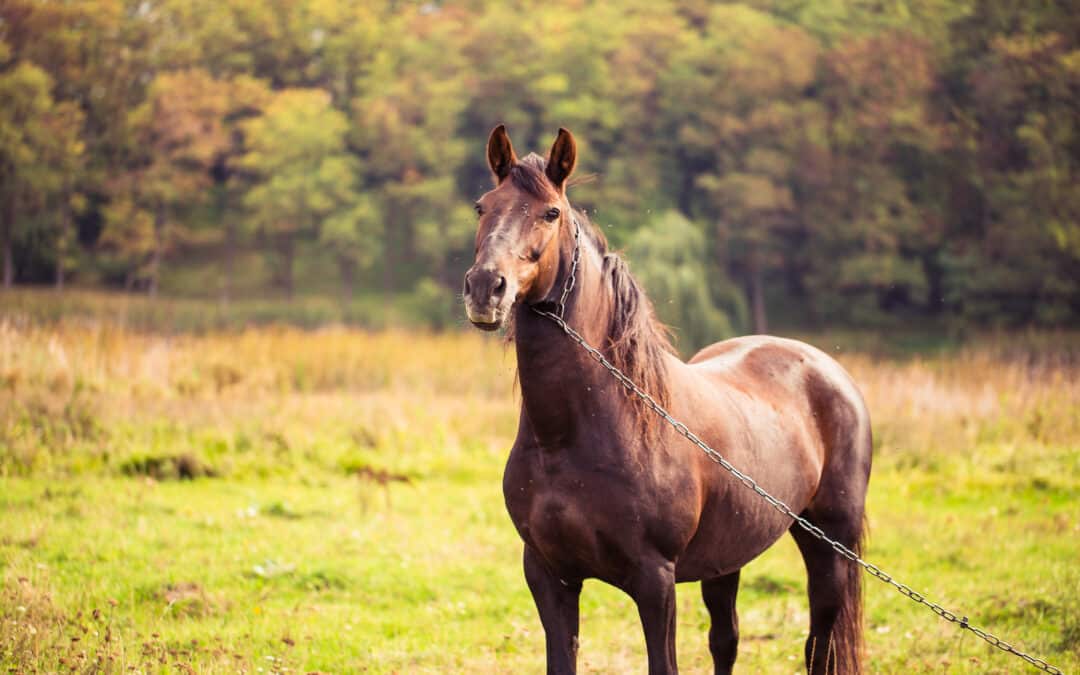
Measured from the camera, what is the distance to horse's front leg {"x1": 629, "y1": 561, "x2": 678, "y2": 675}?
3611 mm

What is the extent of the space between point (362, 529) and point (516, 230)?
5753 mm

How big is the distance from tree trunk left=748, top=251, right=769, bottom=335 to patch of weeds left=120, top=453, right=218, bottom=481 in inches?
1134

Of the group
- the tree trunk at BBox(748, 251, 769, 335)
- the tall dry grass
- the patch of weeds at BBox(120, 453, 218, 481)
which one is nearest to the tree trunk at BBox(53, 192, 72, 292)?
the tall dry grass

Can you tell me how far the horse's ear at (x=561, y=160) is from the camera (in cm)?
358

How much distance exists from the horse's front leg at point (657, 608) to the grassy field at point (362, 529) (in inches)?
38.1

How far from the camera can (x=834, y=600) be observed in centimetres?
479

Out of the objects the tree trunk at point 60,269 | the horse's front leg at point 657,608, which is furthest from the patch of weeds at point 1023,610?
the tree trunk at point 60,269

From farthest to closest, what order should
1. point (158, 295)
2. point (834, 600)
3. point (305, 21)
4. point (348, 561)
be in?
point (305, 21), point (158, 295), point (348, 561), point (834, 600)

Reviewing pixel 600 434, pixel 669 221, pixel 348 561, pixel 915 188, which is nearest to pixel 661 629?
pixel 600 434

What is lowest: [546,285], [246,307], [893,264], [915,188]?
[246,307]

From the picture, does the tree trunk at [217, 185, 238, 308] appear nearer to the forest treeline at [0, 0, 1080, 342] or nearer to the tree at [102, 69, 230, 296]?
the forest treeline at [0, 0, 1080, 342]

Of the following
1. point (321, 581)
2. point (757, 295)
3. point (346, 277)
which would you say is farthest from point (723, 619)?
point (346, 277)

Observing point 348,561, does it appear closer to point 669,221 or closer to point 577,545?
point 577,545

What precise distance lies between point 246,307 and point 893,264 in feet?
74.7
